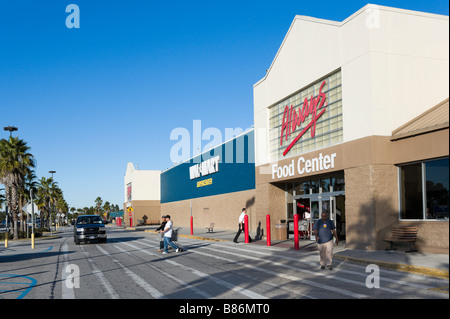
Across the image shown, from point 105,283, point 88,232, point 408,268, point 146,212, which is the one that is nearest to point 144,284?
point 105,283

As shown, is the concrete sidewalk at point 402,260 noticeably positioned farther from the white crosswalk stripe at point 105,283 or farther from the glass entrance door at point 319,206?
the white crosswalk stripe at point 105,283

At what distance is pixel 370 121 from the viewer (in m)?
16.9

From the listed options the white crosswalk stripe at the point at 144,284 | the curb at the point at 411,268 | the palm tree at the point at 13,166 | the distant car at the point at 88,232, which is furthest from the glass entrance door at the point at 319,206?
the palm tree at the point at 13,166

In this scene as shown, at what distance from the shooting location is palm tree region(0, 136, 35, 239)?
40031mm

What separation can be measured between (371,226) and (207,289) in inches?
347

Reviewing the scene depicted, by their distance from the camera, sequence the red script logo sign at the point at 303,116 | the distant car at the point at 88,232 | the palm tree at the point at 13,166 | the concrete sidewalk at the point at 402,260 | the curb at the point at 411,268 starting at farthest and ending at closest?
the palm tree at the point at 13,166 < the distant car at the point at 88,232 < the red script logo sign at the point at 303,116 < the concrete sidewalk at the point at 402,260 < the curb at the point at 411,268

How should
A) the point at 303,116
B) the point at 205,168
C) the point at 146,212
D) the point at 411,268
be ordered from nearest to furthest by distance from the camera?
the point at 411,268
the point at 303,116
the point at 205,168
the point at 146,212

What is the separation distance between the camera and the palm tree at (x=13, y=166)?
4003 cm

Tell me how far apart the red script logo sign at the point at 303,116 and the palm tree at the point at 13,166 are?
89.3 feet

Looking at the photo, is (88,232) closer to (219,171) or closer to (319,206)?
(319,206)

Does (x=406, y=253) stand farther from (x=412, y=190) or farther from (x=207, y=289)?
(x=207, y=289)

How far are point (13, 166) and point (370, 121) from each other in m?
34.0

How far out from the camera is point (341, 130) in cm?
1906
